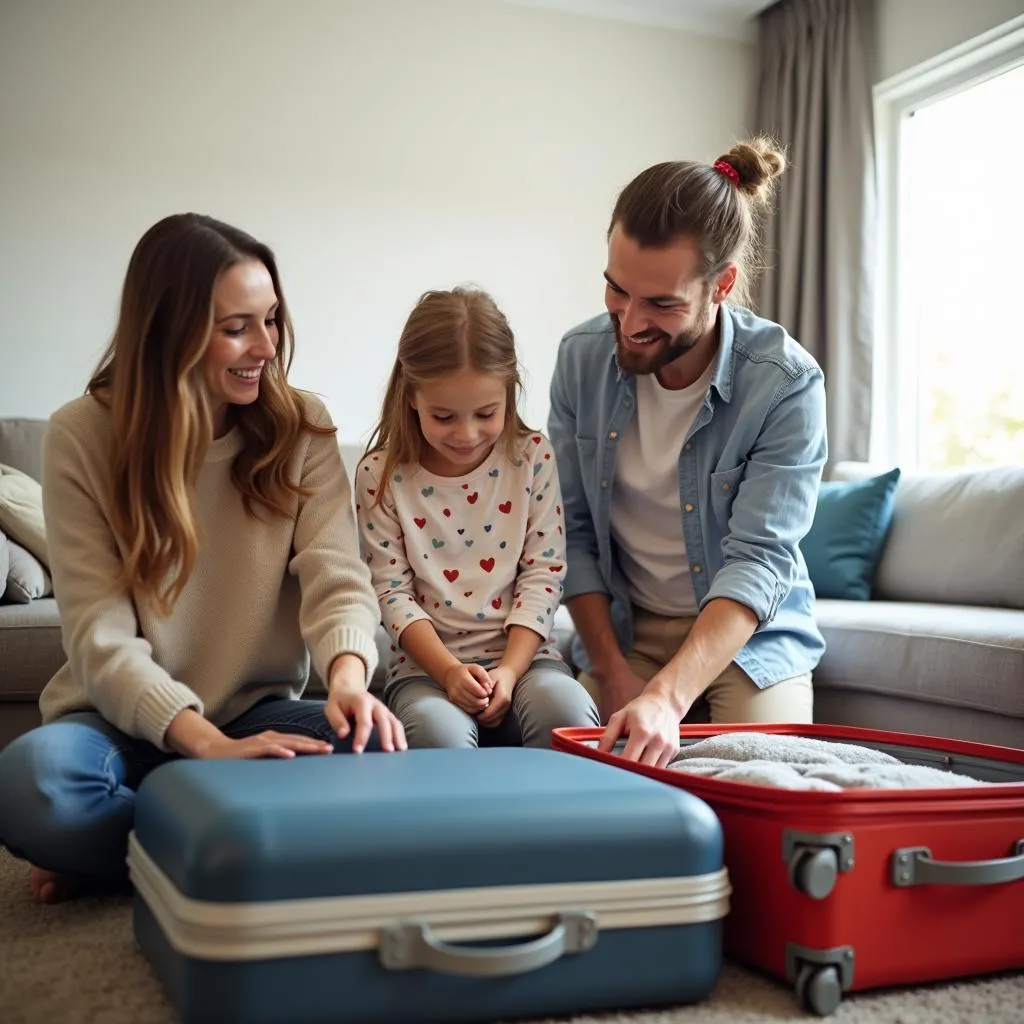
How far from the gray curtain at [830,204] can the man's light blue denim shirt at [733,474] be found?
1.98 m

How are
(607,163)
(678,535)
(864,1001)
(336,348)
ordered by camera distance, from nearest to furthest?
(864,1001) < (678,535) < (336,348) < (607,163)

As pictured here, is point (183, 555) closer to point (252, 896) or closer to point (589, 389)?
point (252, 896)

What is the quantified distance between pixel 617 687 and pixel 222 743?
773 millimetres

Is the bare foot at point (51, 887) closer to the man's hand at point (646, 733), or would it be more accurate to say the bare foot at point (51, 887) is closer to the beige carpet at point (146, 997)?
the beige carpet at point (146, 997)

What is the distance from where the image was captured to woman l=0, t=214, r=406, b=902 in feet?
4.79

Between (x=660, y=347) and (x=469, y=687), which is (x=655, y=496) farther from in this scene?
(x=469, y=687)

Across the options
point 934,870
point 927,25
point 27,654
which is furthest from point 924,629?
point 927,25

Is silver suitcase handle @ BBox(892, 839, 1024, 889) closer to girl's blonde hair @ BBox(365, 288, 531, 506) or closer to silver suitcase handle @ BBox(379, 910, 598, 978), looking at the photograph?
silver suitcase handle @ BBox(379, 910, 598, 978)

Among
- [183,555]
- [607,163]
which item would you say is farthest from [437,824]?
[607,163]

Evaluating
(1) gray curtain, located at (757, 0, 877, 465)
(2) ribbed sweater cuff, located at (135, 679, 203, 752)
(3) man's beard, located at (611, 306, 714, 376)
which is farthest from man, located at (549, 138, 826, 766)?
(1) gray curtain, located at (757, 0, 877, 465)

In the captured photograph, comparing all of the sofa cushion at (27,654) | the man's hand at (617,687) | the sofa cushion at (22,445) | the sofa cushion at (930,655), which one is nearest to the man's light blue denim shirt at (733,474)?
the man's hand at (617,687)

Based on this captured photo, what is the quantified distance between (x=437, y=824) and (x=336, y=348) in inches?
118

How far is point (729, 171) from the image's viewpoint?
2.00m

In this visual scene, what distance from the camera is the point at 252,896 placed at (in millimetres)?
1021
